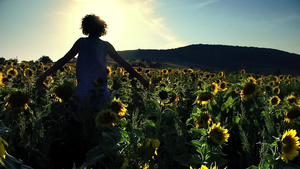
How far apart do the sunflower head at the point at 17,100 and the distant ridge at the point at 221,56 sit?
8465 cm

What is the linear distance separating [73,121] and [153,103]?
3.87 feet

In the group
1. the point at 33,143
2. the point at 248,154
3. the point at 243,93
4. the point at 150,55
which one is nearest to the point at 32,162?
the point at 33,143

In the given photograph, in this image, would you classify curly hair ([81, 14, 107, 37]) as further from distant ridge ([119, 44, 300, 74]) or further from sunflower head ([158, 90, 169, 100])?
distant ridge ([119, 44, 300, 74])

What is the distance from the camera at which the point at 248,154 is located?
8.65 ft

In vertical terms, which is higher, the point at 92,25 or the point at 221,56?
the point at 221,56

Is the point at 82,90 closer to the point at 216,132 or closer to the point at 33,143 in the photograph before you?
the point at 33,143

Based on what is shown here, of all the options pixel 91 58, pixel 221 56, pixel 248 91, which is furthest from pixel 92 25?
pixel 221 56

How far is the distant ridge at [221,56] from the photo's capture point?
91.6m

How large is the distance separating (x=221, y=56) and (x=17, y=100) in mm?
106080

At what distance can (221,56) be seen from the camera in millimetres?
105188

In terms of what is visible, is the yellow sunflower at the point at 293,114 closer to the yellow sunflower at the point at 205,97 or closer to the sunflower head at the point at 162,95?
the yellow sunflower at the point at 205,97

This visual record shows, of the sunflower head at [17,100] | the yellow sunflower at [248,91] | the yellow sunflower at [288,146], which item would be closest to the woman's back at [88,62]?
the sunflower head at [17,100]

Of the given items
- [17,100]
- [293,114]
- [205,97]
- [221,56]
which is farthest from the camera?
[221,56]

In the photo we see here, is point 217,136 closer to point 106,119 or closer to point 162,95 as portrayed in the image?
point 106,119
